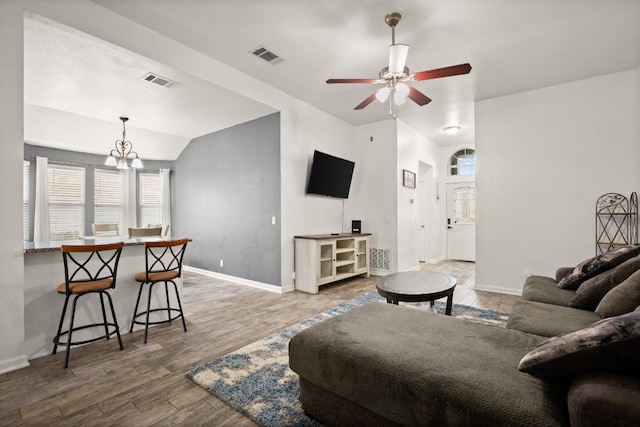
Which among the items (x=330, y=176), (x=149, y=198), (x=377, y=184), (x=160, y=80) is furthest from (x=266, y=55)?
(x=149, y=198)

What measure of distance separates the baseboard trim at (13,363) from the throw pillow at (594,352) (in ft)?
10.8

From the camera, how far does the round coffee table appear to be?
2523 millimetres

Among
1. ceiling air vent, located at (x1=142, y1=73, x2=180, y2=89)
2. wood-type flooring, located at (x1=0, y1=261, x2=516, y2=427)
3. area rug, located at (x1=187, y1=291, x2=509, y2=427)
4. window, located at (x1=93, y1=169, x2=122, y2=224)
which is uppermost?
ceiling air vent, located at (x1=142, y1=73, x2=180, y2=89)

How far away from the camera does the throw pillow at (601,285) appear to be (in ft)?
6.70

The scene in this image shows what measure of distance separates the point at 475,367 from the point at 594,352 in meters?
0.42

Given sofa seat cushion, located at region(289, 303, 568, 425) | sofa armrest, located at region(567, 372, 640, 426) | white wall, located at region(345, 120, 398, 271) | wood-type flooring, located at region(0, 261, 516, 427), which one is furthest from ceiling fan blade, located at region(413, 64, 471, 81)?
white wall, located at region(345, 120, 398, 271)

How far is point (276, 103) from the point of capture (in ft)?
14.5

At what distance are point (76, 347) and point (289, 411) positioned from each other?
2177 millimetres

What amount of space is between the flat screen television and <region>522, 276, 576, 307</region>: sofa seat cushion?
3.14m

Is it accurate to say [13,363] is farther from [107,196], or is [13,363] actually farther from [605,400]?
[107,196]

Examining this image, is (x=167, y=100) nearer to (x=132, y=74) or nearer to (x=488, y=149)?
(x=132, y=74)

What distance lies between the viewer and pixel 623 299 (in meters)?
1.79

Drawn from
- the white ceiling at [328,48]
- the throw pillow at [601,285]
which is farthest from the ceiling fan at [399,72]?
the throw pillow at [601,285]

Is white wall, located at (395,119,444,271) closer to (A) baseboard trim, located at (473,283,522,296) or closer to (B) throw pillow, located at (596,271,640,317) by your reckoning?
(A) baseboard trim, located at (473,283,522,296)
